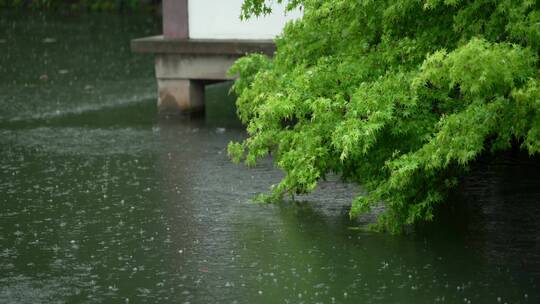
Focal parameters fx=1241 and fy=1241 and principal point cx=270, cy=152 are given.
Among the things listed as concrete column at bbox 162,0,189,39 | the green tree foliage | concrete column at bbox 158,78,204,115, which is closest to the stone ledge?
concrete column at bbox 162,0,189,39

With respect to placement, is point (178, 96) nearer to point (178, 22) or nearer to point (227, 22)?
point (178, 22)

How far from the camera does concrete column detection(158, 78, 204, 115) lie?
21.6 m

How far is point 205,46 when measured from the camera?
2084 cm

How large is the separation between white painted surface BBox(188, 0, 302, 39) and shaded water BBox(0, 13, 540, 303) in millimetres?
1583

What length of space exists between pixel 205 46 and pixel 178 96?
1316mm

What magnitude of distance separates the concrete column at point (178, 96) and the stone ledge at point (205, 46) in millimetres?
630

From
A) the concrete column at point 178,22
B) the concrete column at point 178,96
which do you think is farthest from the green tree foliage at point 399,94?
the concrete column at point 178,96

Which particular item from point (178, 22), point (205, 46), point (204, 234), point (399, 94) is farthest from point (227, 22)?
point (399, 94)

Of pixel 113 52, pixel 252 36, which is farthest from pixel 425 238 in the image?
pixel 113 52

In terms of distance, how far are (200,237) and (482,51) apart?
414 centimetres

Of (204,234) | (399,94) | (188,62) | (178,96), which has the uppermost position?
(399,94)

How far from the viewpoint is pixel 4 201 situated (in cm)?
1509

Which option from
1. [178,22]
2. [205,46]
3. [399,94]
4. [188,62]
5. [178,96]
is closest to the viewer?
[399,94]

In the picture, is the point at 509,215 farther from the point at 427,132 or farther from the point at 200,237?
the point at 200,237
